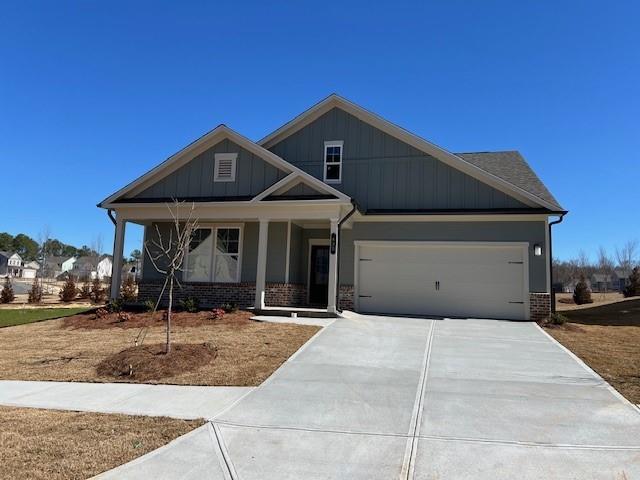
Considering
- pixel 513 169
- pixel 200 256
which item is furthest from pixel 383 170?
pixel 200 256

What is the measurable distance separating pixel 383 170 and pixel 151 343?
969 cm

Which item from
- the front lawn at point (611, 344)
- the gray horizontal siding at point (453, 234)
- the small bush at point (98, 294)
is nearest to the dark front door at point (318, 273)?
the gray horizontal siding at point (453, 234)

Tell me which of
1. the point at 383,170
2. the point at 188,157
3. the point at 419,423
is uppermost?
the point at 188,157

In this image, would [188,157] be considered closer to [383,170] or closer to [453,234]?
[383,170]

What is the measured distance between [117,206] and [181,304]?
13.5 ft

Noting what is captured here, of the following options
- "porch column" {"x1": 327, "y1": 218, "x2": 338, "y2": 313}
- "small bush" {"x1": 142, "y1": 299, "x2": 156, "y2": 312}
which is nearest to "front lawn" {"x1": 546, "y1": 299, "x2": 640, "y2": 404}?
"porch column" {"x1": 327, "y1": 218, "x2": 338, "y2": 313}

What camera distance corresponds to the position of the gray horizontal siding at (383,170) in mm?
15375

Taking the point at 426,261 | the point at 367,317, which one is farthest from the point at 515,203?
the point at 367,317

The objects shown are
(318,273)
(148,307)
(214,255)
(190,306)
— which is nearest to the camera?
(190,306)

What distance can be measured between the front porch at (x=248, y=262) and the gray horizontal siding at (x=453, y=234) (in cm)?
68

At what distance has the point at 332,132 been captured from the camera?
674 inches

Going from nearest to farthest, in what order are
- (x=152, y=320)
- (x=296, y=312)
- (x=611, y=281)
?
1. (x=152, y=320)
2. (x=296, y=312)
3. (x=611, y=281)

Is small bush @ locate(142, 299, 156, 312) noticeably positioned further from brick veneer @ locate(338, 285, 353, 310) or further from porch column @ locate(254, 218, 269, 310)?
brick veneer @ locate(338, 285, 353, 310)

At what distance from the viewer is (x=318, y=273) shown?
16.7 m
